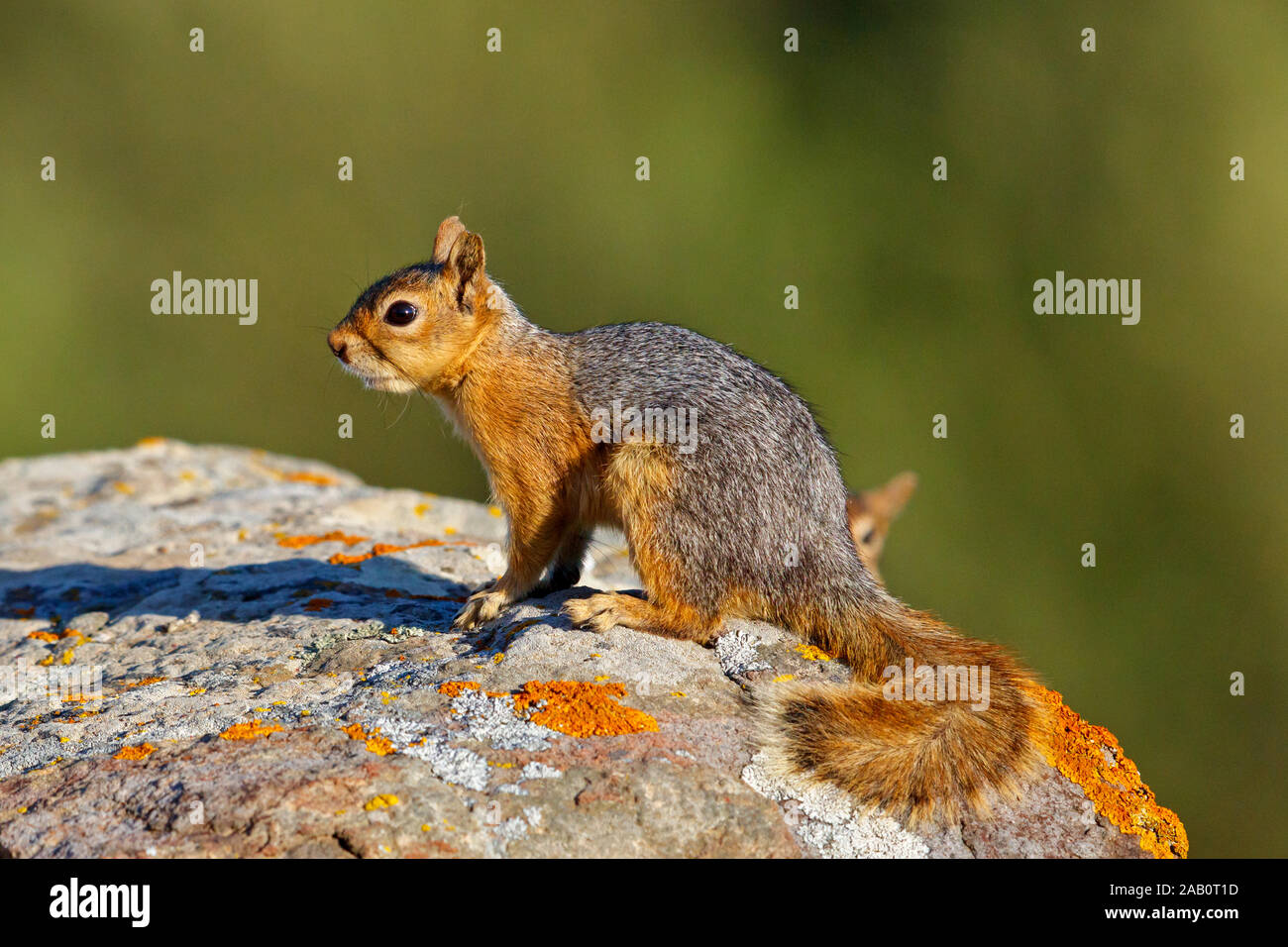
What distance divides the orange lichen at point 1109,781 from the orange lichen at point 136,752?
3.85m

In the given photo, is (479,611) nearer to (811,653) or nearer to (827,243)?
(811,653)

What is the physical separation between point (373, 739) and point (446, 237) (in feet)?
12.0

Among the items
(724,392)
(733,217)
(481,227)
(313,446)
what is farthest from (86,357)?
(724,392)

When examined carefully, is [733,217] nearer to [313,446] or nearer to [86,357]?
[313,446]

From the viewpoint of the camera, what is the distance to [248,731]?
193 inches

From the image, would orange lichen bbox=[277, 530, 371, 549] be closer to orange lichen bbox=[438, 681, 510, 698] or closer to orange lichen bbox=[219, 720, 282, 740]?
orange lichen bbox=[438, 681, 510, 698]

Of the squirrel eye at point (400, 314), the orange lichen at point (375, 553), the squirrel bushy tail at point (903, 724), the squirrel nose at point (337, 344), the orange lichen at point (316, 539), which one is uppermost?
the squirrel eye at point (400, 314)

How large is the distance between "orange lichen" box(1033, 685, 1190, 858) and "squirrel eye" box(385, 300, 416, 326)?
3.88 m

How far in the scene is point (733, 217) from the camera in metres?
23.0

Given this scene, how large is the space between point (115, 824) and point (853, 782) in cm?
282

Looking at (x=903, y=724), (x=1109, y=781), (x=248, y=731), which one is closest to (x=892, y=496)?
(x=1109, y=781)

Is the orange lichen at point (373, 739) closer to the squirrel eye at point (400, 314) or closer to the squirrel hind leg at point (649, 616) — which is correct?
the squirrel hind leg at point (649, 616)

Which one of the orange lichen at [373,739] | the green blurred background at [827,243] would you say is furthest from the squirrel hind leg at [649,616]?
the green blurred background at [827,243]

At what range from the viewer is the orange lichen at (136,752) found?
4758 mm
